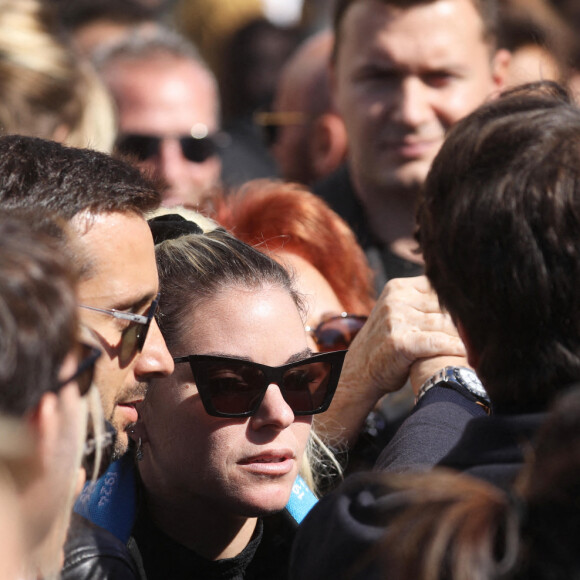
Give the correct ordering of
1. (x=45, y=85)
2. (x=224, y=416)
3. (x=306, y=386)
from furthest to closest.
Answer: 1. (x=45, y=85)
2. (x=306, y=386)
3. (x=224, y=416)

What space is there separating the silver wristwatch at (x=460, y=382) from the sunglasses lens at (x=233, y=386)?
38cm

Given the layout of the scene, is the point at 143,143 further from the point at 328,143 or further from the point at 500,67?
the point at 500,67

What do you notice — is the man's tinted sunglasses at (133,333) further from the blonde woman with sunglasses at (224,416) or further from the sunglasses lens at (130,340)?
the blonde woman with sunglasses at (224,416)

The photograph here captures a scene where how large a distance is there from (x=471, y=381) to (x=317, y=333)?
0.70m

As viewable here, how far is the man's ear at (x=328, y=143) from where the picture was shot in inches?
192

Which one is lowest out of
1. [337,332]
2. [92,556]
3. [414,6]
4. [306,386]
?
[337,332]

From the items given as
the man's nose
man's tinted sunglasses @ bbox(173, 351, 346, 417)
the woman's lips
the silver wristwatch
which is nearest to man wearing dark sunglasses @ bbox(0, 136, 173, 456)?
man's tinted sunglasses @ bbox(173, 351, 346, 417)

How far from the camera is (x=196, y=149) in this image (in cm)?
456

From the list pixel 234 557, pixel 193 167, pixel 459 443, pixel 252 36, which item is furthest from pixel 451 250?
pixel 252 36

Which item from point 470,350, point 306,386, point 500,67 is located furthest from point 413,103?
point 470,350

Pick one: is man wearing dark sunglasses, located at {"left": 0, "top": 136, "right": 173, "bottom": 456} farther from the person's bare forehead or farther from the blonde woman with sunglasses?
the person's bare forehead

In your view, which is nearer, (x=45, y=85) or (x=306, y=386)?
(x=306, y=386)

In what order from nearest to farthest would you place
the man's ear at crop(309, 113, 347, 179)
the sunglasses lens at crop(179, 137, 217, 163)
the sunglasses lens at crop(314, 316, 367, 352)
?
1. the sunglasses lens at crop(314, 316, 367, 352)
2. the sunglasses lens at crop(179, 137, 217, 163)
3. the man's ear at crop(309, 113, 347, 179)

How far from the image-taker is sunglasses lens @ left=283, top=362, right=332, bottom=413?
227cm
